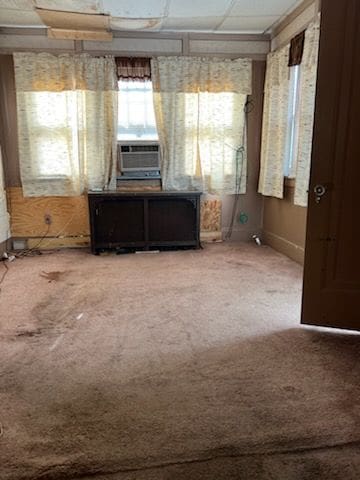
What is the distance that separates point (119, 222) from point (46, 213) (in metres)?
1.00

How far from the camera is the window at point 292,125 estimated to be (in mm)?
4113

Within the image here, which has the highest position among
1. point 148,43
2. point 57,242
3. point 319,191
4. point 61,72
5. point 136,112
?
point 148,43

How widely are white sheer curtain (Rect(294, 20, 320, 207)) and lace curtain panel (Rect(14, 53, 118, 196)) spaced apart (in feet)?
7.32

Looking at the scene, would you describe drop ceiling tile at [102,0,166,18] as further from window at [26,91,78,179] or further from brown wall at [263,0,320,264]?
brown wall at [263,0,320,264]

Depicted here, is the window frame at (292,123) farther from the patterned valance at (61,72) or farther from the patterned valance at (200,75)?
the patterned valance at (61,72)

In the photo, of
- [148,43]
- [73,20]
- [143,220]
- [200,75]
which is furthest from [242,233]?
[73,20]

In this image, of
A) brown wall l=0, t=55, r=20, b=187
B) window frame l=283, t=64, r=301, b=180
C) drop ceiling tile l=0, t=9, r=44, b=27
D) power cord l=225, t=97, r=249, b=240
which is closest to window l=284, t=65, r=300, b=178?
window frame l=283, t=64, r=301, b=180

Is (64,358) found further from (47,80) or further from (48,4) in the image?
(47,80)

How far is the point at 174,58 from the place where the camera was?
4645 millimetres

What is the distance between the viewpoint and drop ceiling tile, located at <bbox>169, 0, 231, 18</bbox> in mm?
3652

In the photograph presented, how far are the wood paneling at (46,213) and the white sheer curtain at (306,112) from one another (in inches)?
104

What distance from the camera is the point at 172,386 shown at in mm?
1922

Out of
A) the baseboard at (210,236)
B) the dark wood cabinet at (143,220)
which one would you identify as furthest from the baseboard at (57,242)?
the baseboard at (210,236)

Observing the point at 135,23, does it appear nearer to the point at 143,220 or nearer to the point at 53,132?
the point at 53,132
